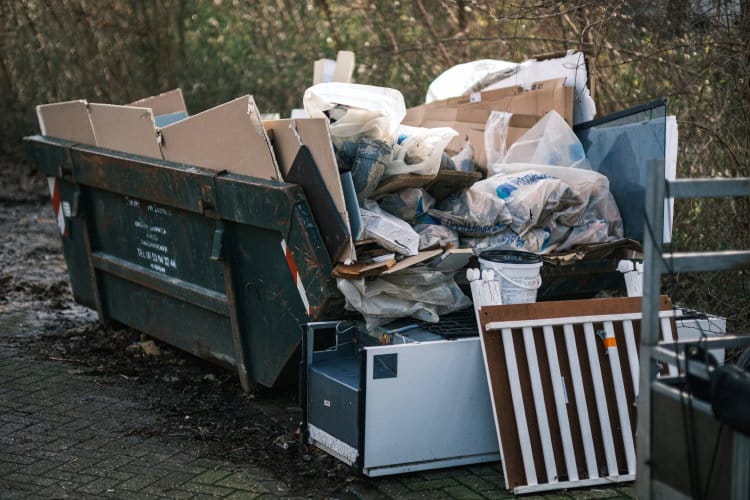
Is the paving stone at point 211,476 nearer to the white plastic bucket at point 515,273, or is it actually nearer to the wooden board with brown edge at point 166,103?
the white plastic bucket at point 515,273

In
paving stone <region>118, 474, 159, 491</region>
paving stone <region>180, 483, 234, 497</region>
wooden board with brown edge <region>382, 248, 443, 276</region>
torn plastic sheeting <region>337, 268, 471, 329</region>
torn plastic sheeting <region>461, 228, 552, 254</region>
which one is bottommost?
paving stone <region>180, 483, 234, 497</region>

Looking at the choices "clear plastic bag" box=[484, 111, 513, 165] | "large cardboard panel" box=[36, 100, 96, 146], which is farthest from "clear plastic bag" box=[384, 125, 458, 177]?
"large cardboard panel" box=[36, 100, 96, 146]

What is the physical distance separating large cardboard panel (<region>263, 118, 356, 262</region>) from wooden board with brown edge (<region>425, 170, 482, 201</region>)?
0.57 m

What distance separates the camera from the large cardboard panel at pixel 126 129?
4766mm

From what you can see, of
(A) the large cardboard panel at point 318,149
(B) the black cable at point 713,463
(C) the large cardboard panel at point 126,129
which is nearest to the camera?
(B) the black cable at point 713,463

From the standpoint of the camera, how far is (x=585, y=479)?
3566mm

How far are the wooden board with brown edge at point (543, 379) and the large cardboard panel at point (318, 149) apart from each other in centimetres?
69

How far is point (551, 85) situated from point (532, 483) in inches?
91.5

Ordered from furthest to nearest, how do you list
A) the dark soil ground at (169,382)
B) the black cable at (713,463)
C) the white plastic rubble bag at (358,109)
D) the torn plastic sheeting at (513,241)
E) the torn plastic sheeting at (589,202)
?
the torn plastic sheeting at (589,202)
the torn plastic sheeting at (513,241)
the white plastic rubble bag at (358,109)
the dark soil ground at (169,382)
the black cable at (713,463)

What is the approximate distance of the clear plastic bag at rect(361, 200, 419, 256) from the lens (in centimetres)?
380

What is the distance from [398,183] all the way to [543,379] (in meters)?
1.05

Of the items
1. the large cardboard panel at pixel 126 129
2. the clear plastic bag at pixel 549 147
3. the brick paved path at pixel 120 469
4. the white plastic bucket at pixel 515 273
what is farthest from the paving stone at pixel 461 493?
the large cardboard panel at pixel 126 129

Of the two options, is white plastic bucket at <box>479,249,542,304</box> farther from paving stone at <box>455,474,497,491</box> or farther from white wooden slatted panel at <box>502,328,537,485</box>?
paving stone at <box>455,474,497,491</box>

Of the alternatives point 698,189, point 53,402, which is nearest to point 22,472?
point 53,402
